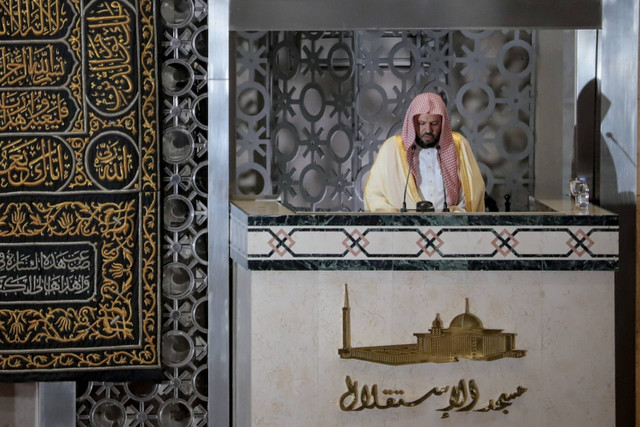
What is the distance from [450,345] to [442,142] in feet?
3.79

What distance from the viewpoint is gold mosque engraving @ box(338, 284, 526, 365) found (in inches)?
173

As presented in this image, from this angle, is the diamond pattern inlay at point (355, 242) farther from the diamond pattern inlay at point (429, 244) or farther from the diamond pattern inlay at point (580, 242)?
the diamond pattern inlay at point (580, 242)

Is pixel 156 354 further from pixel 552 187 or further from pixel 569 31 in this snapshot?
pixel 569 31

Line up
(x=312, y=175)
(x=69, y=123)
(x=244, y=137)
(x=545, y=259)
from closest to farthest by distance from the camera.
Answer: (x=545, y=259) → (x=69, y=123) → (x=244, y=137) → (x=312, y=175)

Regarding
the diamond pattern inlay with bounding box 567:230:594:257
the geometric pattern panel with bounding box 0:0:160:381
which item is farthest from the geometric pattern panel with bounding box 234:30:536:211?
the diamond pattern inlay with bounding box 567:230:594:257

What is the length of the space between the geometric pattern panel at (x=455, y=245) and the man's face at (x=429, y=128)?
2.74 ft

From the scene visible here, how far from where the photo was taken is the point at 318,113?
5594 millimetres

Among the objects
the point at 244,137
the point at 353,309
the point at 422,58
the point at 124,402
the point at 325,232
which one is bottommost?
the point at 124,402

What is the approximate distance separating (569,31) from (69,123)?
98.2 inches

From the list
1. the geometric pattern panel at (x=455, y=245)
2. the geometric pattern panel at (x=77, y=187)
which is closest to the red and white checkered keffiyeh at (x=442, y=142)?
the geometric pattern panel at (x=455, y=245)

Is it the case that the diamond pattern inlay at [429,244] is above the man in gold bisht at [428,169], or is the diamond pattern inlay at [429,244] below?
below

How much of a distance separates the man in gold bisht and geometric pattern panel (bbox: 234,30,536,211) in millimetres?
429

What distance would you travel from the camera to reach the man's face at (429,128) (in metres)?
5.10

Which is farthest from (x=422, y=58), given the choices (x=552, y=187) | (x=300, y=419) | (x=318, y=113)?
(x=300, y=419)
